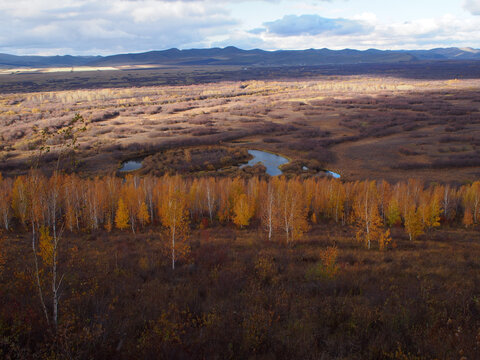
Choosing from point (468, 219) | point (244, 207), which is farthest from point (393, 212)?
point (244, 207)

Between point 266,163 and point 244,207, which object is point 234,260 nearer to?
point 244,207

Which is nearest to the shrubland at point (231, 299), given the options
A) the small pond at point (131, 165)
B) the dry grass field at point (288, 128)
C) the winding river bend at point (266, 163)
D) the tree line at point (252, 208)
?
the tree line at point (252, 208)

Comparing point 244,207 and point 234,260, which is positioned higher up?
point 234,260

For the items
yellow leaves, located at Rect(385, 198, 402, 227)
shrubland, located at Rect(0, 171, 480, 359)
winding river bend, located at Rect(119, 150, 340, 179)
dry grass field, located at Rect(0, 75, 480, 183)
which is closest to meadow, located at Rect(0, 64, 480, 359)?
shrubland, located at Rect(0, 171, 480, 359)

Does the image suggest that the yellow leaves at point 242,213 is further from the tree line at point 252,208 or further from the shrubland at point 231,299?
the shrubland at point 231,299

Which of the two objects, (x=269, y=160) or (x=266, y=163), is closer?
(x=266, y=163)
